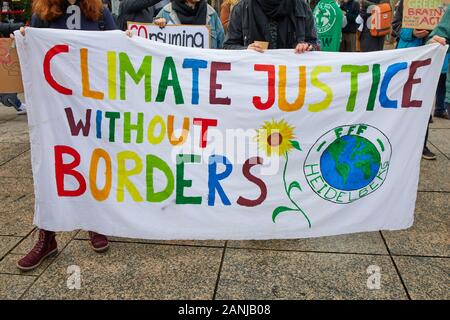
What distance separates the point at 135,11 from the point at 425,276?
12.6ft

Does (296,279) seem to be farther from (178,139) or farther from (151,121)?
(151,121)

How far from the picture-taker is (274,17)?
3.46 metres

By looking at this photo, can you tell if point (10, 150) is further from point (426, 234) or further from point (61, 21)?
point (426, 234)

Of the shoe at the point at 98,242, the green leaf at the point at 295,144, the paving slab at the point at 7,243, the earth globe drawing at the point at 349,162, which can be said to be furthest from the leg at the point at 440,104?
the paving slab at the point at 7,243

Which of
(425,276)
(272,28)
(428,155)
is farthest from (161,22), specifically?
(428,155)

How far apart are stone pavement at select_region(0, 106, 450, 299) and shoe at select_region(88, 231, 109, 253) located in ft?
0.17

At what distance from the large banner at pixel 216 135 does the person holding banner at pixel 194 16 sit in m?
1.52

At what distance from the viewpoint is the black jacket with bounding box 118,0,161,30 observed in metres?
4.77

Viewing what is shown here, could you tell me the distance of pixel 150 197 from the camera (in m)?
3.09


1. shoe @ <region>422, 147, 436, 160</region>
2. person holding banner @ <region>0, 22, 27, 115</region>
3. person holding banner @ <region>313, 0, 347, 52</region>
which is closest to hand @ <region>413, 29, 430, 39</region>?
shoe @ <region>422, 147, 436, 160</region>

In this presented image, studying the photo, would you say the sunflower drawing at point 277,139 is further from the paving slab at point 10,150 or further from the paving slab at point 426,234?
the paving slab at point 10,150

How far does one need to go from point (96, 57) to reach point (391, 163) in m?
2.14

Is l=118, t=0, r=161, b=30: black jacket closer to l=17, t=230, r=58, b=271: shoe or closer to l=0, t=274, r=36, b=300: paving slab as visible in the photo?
l=17, t=230, r=58, b=271: shoe

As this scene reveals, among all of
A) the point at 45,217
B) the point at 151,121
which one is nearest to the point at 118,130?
the point at 151,121
